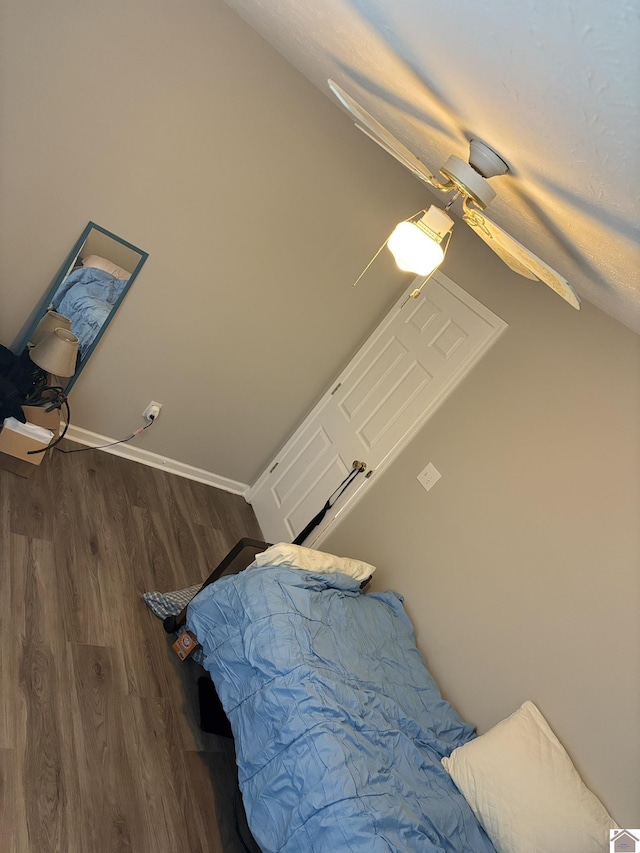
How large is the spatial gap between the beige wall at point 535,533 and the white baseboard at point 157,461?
3.37 feet

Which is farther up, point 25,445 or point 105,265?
point 105,265

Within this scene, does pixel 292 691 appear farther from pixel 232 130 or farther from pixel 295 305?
pixel 232 130

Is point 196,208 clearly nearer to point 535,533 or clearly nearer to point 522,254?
point 522,254

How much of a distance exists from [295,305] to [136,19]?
152 centimetres

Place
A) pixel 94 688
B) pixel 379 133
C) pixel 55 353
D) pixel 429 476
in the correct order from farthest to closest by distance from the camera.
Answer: pixel 429 476 → pixel 55 353 → pixel 94 688 → pixel 379 133

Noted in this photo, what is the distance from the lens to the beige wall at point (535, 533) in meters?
2.17

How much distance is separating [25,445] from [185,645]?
1.12 m

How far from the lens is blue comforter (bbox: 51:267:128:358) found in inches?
112

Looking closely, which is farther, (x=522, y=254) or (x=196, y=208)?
(x=196, y=208)

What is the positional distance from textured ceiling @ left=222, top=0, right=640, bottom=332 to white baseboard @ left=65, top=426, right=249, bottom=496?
85.7 inches

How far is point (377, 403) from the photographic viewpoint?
3537 millimetres

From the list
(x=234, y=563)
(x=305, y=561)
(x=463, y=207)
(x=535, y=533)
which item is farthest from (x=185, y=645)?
(x=463, y=207)

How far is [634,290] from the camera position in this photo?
1.75 m

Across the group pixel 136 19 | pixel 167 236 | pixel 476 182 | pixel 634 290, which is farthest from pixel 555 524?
pixel 136 19
